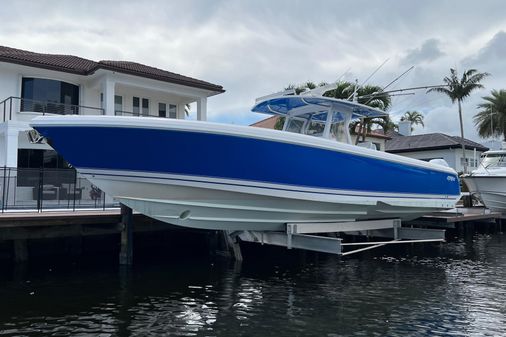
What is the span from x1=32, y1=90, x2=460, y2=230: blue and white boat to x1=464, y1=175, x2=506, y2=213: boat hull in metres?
13.6

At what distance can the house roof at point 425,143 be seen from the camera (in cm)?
3541

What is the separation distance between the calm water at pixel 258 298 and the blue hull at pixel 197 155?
2.27 m

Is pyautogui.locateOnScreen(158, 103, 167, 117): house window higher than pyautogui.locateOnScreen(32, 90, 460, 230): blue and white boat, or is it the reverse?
pyautogui.locateOnScreen(158, 103, 167, 117): house window

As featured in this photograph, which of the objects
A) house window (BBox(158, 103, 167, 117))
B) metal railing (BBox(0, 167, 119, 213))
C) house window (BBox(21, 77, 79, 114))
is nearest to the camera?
metal railing (BBox(0, 167, 119, 213))

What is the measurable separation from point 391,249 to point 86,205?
9.61 meters

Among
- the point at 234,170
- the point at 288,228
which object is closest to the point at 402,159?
the point at 288,228

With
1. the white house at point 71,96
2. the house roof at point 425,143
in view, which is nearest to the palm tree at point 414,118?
the house roof at point 425,143

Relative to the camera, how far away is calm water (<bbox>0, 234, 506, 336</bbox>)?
6875 mm

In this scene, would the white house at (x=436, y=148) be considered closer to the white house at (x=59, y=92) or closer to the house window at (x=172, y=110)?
the house window at (x=172, y=110)

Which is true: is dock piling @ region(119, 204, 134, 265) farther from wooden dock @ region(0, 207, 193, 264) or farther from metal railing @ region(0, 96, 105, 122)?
metal railing @ region(0, 96, 105, 122)

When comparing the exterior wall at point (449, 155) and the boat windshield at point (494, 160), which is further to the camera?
the exterior wall at point (449, 155)

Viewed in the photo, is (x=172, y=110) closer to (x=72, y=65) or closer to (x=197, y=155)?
(x=72, y=65)

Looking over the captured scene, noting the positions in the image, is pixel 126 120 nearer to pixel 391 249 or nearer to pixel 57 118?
pixel 57 118

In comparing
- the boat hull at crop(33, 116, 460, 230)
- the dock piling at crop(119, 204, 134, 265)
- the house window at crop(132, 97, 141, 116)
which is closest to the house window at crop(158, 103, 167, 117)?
the house window at crop(132, 97, 141, 116)
